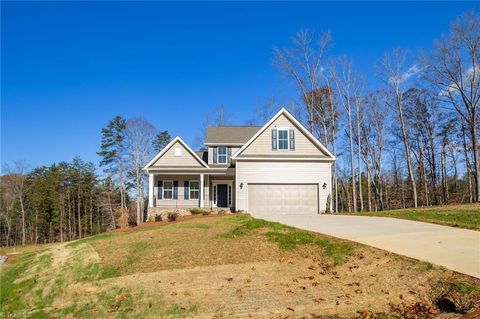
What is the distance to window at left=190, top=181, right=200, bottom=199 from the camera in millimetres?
27469

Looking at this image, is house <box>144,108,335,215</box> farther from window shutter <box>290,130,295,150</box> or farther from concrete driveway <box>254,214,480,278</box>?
concrete driveway <box>254,214,480,278</box>

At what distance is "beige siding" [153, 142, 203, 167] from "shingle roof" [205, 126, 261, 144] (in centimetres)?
192

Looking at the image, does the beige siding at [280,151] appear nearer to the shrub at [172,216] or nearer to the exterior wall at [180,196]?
the exterior wall at [180,196]

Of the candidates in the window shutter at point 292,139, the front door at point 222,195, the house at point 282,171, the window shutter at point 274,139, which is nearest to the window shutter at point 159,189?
the house at point 282,171

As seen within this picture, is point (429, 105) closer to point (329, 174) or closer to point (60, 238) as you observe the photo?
point (329, 174)

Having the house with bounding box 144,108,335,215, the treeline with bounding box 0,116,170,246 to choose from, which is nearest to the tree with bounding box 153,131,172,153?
the treeline with bounding box 0,116,170,246

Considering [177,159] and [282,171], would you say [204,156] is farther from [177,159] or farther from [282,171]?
[282,171]

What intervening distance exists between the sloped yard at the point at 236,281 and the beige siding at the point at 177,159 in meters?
15.0

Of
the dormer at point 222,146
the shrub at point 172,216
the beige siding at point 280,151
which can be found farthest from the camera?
the dormer at point 222,146

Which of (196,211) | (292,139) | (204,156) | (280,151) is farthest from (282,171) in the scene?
(204,156)

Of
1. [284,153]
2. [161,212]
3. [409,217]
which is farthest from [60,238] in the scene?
[409,217]

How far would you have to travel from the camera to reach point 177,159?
2777 centimetres

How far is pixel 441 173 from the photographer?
138ft

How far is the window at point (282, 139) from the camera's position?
2323 centimetres
